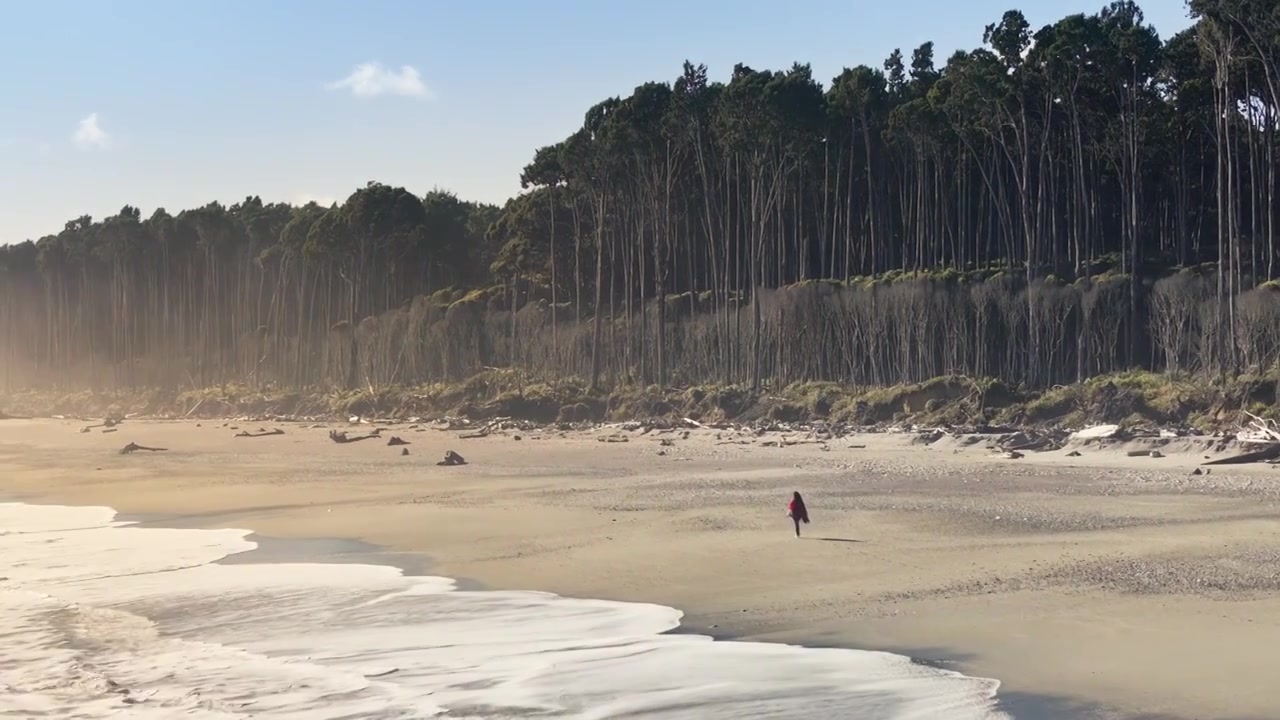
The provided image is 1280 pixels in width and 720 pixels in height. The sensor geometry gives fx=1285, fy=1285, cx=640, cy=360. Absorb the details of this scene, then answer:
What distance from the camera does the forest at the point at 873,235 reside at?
4644 centimetres

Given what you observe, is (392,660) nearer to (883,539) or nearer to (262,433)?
(883,539)

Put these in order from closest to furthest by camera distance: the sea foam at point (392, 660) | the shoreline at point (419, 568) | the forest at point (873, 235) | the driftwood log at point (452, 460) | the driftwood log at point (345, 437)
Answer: the shoreline at point (419, 568)
the sea foam at point (392, 660)
the driftwood log at point (452, 460)
the forest at point (873, 235)
the driftwood log at point (345, 437)

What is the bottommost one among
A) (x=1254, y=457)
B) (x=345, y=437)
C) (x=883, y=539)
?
(x=883, y=539)

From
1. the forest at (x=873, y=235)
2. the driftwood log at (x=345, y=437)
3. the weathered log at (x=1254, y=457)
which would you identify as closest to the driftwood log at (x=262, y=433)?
the driftwood log at (x=345, y=437)

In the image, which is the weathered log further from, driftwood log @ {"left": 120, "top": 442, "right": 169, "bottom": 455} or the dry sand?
driftwood log @ {"left": 120, "top": 442, "right": 169, "bottom": 455}

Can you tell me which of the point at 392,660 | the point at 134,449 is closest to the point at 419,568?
the point at 392,660

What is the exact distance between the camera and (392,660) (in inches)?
486

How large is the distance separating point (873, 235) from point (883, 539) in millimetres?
44322

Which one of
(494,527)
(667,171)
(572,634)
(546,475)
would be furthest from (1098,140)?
(572,634)

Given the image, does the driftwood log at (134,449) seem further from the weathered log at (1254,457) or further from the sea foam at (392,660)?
the weathered log at (1254,457)

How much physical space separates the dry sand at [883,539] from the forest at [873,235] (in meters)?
12.7

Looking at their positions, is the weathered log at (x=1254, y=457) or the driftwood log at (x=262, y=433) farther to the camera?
the driftwood log at (x=262, y=433)

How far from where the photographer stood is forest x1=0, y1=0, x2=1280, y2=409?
1828 inches

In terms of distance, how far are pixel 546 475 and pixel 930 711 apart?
23.4m
